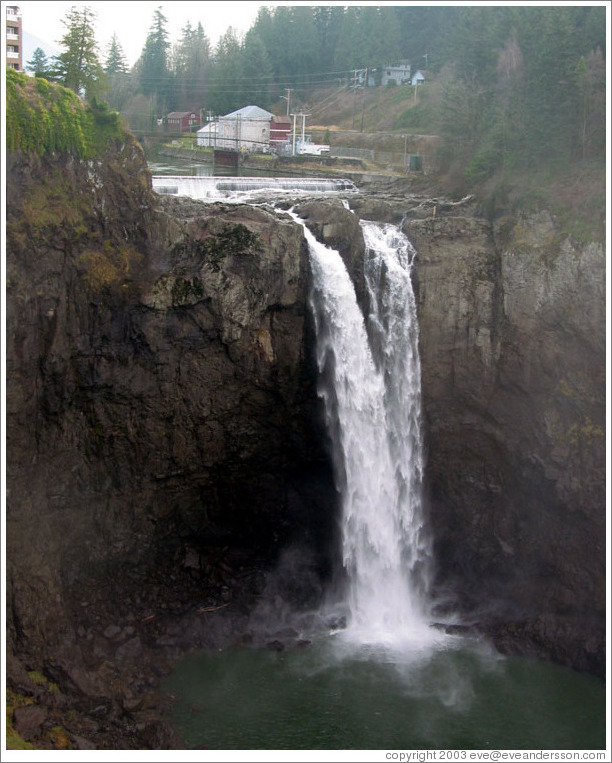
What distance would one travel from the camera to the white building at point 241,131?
41.9m

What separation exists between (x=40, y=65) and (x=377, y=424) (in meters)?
26.5

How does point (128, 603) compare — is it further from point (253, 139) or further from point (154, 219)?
point (253, 139)

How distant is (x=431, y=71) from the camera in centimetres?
5756

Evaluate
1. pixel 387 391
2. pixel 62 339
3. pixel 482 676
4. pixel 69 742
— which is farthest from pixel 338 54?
pixel 69 742

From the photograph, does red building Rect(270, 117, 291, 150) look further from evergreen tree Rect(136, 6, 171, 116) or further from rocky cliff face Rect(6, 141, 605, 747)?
rocky cliff face Rect(6, 141, 605, 747)

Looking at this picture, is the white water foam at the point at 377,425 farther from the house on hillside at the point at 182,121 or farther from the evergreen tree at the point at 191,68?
the evergreen tree at the point at 191,68

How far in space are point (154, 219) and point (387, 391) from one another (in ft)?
32.9

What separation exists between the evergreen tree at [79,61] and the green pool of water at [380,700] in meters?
19.0

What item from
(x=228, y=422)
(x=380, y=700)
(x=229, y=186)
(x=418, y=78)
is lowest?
(x=380, y=700)

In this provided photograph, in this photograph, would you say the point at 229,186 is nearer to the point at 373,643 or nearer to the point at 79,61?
the point at 79,61

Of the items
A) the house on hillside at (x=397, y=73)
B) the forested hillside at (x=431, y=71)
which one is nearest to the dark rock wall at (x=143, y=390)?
the forested hillside at (x=431, y=71)

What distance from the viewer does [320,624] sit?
2553cm

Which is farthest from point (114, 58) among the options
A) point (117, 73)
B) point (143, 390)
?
point (143, 390)

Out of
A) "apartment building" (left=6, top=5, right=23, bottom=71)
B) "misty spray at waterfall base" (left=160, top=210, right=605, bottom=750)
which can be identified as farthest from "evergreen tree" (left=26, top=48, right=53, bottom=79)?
"misty spray at waterfall base" (left=160, top=210, right=605, bottom=750)
